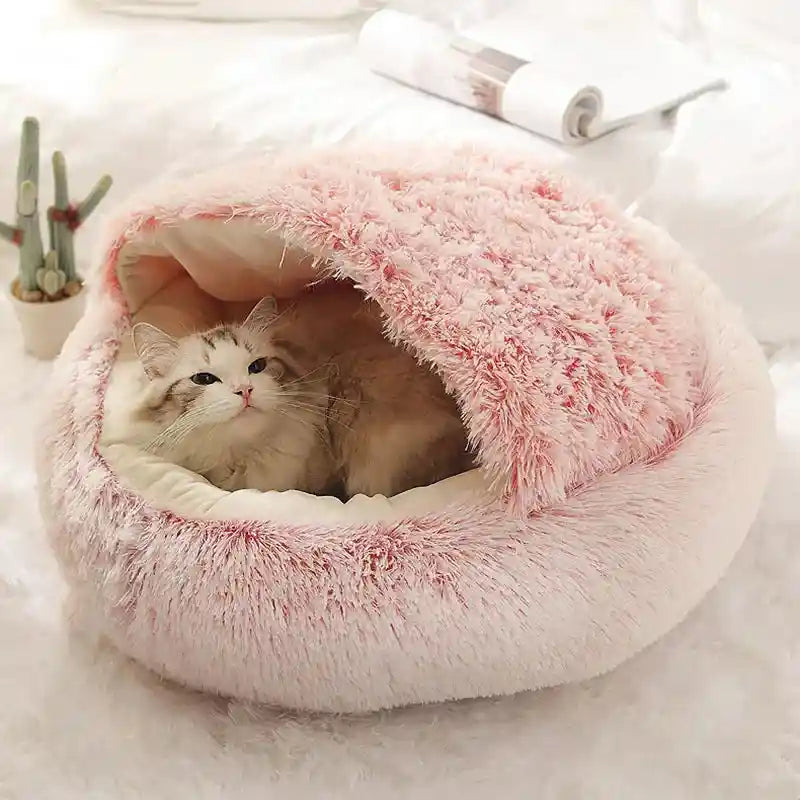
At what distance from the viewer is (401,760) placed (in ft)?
3.05

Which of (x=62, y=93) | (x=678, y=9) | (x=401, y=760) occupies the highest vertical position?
(x=678, y=9)

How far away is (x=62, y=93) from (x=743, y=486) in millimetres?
1321

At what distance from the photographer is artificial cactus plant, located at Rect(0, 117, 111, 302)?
1.45 meters

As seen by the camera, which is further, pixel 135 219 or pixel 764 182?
pixel 764 182

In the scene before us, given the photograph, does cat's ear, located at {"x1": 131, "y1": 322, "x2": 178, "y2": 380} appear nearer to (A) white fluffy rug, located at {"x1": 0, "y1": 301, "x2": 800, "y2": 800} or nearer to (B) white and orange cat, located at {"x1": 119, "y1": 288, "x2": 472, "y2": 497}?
(B) white and orange cat, located at {"x1": 119, "y1": 288, "x2": 472, "y2": 497}

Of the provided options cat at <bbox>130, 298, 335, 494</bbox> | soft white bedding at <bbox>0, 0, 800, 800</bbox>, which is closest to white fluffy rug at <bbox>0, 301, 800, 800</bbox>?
soft white bedding at <bbox>0, 0, 800, 800</bbox>

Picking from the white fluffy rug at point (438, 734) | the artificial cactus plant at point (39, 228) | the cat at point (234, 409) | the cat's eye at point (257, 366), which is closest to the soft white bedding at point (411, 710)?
the white fluffy rug at point (438, 734)

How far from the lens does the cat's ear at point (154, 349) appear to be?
3.44 feet

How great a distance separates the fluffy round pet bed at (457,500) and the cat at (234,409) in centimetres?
6

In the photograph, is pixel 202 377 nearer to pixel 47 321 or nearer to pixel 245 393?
pixel 245 393

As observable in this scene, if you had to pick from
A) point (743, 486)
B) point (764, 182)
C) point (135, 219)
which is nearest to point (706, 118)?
point (764, 182)

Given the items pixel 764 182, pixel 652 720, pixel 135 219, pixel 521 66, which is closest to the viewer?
pixel 652 720

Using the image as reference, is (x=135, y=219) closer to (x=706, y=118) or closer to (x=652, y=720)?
(x=652, y=720)

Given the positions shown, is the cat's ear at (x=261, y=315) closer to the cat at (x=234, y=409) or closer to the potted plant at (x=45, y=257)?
the cat at (x=234, y=409)
